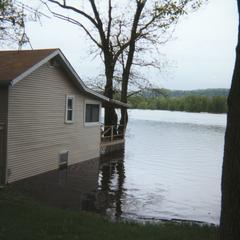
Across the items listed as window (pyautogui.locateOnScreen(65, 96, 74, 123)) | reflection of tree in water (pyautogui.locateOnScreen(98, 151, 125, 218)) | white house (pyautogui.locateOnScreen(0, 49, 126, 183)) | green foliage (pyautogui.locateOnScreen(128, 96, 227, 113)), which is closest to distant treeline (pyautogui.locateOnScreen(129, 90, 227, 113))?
green foliage (pyautogui.locateOnScreen(128, 96, 227, 113))

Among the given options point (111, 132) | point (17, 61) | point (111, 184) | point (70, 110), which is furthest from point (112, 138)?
point (17, 61)

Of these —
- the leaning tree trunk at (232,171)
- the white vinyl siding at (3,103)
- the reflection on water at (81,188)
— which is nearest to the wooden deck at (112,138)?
the reflection on water at (81,188)

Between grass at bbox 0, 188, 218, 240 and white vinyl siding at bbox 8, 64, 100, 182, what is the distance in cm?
748

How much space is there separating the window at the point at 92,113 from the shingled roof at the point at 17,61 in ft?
19.7

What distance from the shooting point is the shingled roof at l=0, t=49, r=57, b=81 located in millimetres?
17094

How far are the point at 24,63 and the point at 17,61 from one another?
2.46 ft

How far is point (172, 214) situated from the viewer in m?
14.5

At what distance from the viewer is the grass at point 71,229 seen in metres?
7.88

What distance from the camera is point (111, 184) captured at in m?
19.4

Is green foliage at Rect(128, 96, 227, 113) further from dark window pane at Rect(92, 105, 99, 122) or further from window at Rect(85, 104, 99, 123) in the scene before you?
window at Rect(85, 104, 99, 123)

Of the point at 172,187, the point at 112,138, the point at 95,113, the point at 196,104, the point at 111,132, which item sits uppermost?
the point at 196,104

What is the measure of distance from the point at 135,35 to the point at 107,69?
359 centimetres

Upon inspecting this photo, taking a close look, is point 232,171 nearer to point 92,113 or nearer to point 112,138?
point 92,113

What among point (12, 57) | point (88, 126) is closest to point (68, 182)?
point (12, 57)
